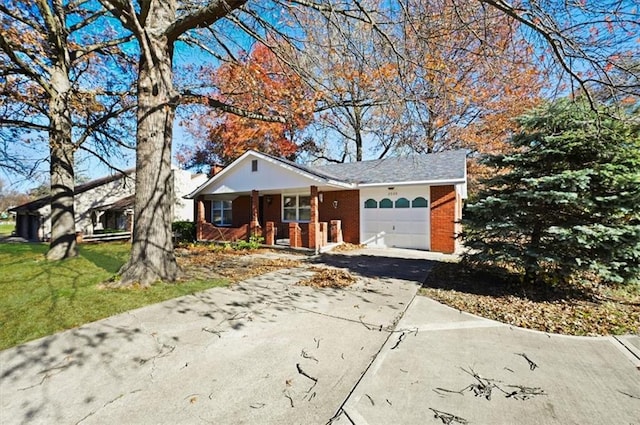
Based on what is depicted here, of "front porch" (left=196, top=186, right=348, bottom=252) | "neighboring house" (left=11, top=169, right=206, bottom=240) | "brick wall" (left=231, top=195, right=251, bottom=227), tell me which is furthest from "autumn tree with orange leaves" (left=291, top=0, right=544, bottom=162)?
"neighboring house" (left=11, top=169, right=206, bottom=240)

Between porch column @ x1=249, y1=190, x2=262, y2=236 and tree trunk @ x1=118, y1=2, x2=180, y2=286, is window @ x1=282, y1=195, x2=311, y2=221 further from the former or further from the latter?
tree trunk @ x1=118, y1=2, x2=180, y2=286

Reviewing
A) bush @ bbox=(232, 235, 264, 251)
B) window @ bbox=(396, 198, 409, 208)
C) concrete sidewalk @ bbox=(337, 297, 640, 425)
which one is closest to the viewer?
concrete sidewalk @ bbox=(337, 297, 640, 425)

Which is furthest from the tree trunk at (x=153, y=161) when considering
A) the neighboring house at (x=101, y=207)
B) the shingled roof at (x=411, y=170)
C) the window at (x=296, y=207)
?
the neighboring house at (x=101, y=207)

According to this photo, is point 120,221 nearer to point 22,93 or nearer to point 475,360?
point 22,93

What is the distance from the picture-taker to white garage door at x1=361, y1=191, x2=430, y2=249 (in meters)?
11.9

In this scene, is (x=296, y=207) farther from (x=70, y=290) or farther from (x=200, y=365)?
(x=200, y=365)

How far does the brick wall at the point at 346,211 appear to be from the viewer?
13289 mm

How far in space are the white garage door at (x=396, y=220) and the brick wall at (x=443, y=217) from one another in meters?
0.30

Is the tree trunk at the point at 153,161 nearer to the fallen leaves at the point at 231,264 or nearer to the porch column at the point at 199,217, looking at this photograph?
the fallen leaves at the point at 231,264

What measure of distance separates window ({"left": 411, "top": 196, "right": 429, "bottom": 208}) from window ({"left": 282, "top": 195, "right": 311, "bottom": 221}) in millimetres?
4995

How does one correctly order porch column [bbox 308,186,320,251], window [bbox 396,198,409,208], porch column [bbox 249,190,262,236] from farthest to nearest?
1. porch column [bbox 249,190,262,236]
2. window [bbox 396,198,409,208]
3. porch column [bbox 308,186,320,251]

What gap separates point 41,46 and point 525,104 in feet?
67.6

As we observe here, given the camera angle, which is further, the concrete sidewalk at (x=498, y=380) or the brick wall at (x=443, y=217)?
the brick wall at (x=443, y=217)

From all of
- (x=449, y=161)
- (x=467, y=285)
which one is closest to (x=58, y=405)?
(x=467, y=285)
